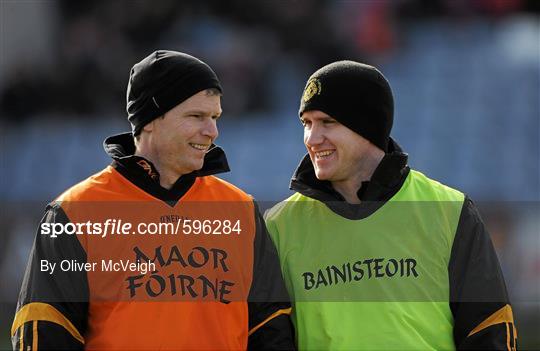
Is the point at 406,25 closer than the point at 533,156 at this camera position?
No

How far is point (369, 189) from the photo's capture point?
4.47m

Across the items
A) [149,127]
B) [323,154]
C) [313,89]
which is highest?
[313,89]

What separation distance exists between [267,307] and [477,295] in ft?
2.73

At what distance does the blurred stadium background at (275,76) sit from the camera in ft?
39.5

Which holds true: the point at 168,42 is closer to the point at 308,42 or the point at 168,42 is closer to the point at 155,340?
the point at 308,42

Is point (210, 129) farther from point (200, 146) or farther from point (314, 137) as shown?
point (314, 137)

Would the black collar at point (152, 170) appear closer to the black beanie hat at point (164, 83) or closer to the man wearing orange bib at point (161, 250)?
the man wearing orange bib at point (161, 250)

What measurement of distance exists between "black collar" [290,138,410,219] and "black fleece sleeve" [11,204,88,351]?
39.0 inches

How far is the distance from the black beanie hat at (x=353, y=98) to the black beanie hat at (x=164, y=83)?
418 millimetres

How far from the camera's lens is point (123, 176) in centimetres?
436

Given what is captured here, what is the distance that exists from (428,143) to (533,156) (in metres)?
1.16

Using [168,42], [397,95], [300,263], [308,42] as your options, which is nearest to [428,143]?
[397,95]

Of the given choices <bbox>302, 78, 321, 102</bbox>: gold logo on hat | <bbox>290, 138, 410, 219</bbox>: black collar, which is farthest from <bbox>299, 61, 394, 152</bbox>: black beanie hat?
<bbox>290, 138, 410, 219</bbox>: black collar

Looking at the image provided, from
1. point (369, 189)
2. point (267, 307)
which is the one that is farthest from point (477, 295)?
point (267, 307)
